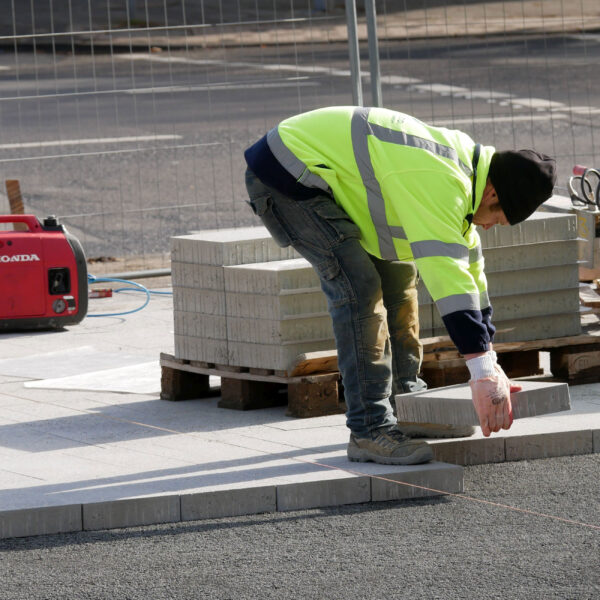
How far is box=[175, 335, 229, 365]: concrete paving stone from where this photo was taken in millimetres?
7430

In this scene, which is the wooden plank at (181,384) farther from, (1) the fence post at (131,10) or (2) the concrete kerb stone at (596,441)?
(1) the fence post at (131,10)

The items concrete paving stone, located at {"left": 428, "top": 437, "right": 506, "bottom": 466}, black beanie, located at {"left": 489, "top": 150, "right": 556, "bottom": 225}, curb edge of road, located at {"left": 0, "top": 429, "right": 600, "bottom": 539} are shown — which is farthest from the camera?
concrete paving stone, located at {"left": 428, "top": 437, "right": 506, "bottom": 466}

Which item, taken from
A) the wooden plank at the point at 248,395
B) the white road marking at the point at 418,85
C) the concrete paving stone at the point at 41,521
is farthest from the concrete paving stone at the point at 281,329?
the white road marking at the point at 418,85

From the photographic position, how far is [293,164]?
585 centimetres

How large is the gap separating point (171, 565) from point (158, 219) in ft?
28.3

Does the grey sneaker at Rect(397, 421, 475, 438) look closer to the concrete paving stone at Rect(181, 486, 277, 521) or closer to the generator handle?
the concrete paving stone at Rect(181, 486, 277, 521)

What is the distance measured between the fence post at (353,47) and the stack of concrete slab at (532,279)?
322cm

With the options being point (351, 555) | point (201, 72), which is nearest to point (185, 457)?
point (351, 555)

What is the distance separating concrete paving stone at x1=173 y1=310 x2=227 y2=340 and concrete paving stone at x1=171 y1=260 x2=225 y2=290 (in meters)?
0.16

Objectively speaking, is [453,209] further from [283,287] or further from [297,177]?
[283,287]

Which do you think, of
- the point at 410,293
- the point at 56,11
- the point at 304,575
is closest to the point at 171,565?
the point at 304,575

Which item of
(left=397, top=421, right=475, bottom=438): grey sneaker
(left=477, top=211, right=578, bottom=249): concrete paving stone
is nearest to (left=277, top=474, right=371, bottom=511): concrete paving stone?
(left=397, top=421, right=475, bottom=438): grey sneaker

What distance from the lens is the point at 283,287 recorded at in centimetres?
711

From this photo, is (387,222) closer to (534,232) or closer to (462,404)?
(462,404)
